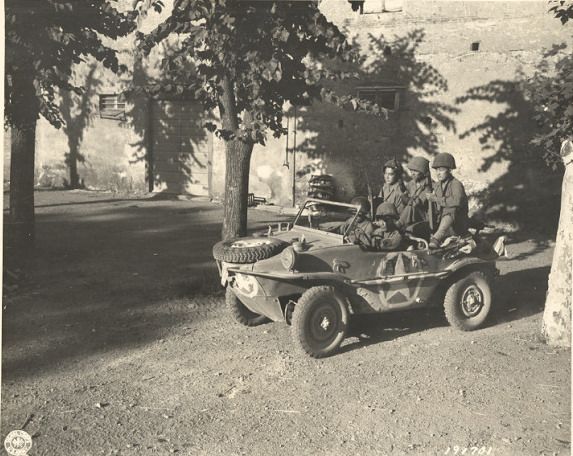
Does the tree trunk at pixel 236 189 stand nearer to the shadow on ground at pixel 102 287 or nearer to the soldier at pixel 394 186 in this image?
the shadow on ground at pixel 102 287

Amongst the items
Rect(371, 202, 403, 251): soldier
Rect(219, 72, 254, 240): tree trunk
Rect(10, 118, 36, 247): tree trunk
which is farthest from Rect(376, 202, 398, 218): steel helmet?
Rect(10, 118, 36, 247): tree trunk

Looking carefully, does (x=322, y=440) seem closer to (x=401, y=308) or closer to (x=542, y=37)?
(x=401, y=308)

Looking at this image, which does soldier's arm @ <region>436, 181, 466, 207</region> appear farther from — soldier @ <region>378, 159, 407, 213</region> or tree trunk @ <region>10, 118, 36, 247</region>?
tree trunk @ <region>10, 118, 36, 247</region>

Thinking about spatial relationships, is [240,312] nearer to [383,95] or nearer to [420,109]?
[420,109]

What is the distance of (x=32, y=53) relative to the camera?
26.4 feet

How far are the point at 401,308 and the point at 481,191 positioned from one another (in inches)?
282

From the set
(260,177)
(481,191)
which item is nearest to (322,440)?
(481,191)

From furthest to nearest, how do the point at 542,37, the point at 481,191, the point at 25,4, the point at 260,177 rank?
the point at 260,177 → the point at 481,191 → the point at 542,37 → the point at 25,4

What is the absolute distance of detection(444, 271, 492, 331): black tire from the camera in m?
6.48

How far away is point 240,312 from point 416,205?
7.85 ft

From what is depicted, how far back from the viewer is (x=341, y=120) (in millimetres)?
13500

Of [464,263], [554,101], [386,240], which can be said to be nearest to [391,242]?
[386,240]

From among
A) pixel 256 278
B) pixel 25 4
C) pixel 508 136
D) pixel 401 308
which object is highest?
pixel 25 4

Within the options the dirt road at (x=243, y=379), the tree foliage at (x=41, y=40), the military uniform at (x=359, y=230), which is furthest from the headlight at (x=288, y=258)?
the tree foliage at (x=41, y=40)
